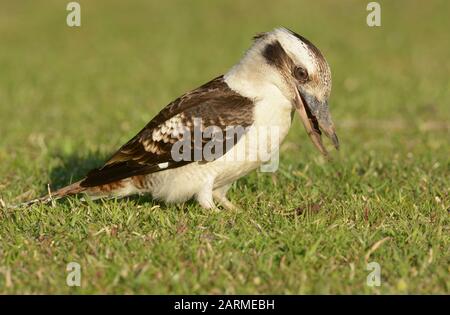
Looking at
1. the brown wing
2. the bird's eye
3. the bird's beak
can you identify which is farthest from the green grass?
the bird's eye

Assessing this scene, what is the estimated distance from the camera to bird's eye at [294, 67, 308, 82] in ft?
→ 19.4

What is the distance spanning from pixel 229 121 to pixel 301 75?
72 centimetres

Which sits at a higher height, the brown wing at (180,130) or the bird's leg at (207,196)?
the brown wing at (180,130)

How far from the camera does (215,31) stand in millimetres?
19859

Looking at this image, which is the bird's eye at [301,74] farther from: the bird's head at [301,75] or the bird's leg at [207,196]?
the bird's leg at [207,196]

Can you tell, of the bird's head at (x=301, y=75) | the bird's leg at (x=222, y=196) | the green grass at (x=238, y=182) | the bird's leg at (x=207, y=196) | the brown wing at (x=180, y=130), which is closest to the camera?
the green grass at (x=238, y=182)

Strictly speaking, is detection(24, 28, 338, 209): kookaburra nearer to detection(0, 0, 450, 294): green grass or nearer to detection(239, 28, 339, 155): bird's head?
detection(239, 28, 339, 155): bird's head

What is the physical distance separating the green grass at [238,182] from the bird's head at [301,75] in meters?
0.81

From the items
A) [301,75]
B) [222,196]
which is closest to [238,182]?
[222,196]

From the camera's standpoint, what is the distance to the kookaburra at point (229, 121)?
5977 mm

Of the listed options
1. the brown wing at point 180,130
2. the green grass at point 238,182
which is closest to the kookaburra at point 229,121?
the brown wing at point 180,130

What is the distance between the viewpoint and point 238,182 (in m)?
7.48

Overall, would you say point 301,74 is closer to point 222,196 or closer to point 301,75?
point 301,75
